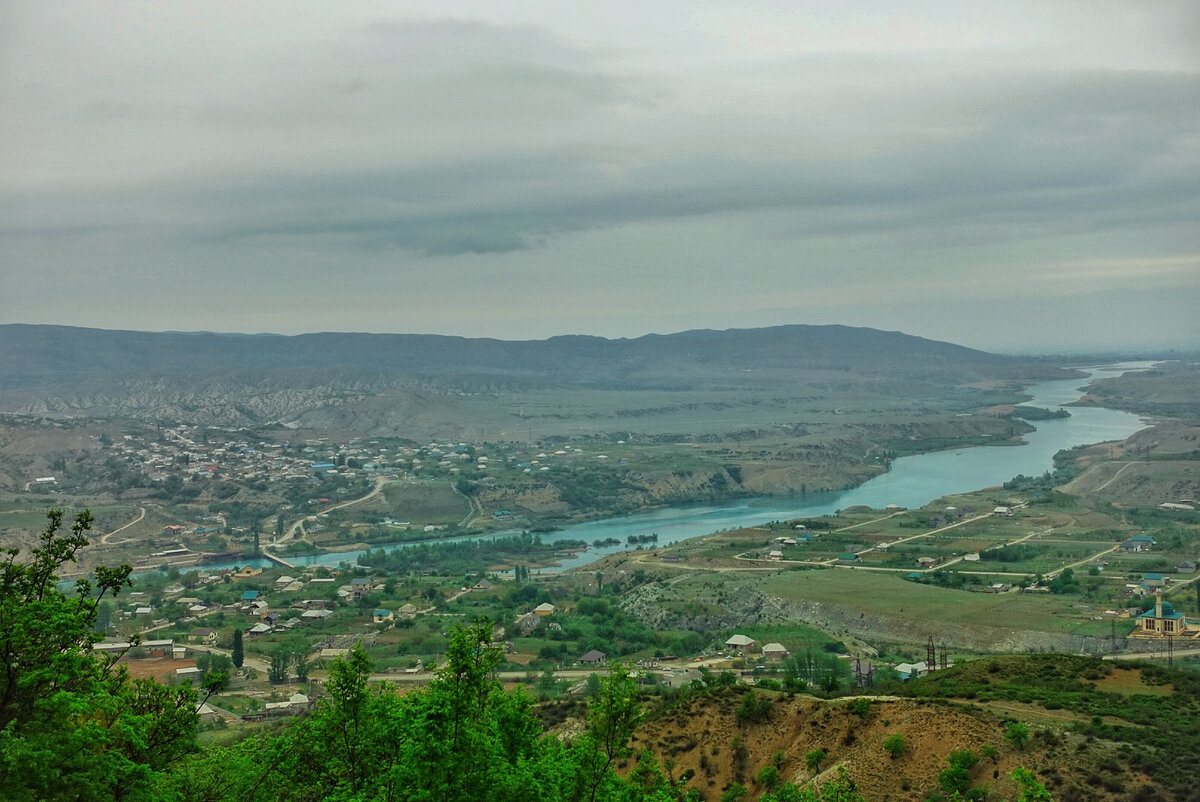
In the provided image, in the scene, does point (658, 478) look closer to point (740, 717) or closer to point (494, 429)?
point (494, 429)

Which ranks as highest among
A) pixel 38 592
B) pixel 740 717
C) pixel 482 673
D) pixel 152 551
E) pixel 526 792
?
pixel 38 592

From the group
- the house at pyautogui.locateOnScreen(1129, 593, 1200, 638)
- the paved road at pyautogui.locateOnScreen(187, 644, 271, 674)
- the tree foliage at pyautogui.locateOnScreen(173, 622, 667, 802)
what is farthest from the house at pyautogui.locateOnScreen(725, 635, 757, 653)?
the tree foliage at pyautogui.locateOnScreen(173, 622, 667, 802)

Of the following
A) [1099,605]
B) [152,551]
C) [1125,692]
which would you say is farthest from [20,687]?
[152,551]

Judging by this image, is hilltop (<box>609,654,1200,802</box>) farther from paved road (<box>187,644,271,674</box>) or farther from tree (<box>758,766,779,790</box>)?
paved road (<box>187,644,271,674</box>)

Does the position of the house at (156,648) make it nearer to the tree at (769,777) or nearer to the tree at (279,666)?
the tree at (279,666)

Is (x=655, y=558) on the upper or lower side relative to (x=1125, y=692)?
lower
